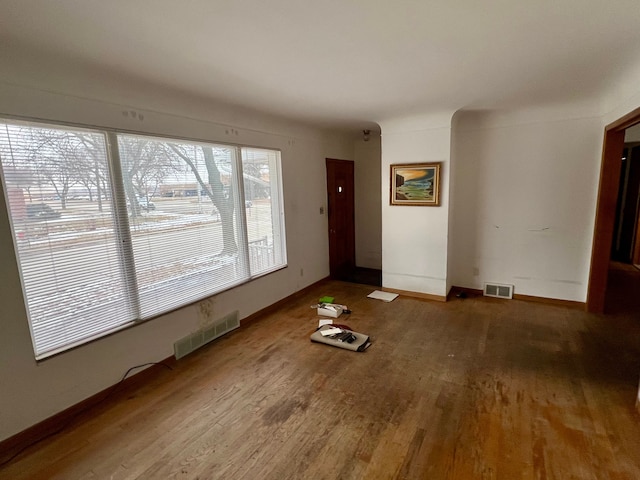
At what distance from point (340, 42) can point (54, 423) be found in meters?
3.12

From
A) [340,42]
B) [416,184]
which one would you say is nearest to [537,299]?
[416,184]

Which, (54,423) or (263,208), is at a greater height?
(263,208)

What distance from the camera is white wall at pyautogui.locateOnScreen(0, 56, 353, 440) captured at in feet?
6.48

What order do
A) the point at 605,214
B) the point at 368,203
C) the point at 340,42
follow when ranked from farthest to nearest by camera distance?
the point at 368,203
the point at 605,214
the point at 340,42

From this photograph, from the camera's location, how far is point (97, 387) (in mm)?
2412

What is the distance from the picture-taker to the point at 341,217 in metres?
5.54

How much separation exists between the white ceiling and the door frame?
0.79m

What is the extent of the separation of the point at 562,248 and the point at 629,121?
1.61 meters

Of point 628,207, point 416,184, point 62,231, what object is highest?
point 416,184

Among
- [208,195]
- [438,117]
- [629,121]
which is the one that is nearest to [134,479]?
[208,195]

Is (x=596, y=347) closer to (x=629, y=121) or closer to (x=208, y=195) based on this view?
(x=629, y=121)

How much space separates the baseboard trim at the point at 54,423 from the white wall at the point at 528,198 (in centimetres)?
399

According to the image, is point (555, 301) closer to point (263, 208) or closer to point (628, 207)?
point (628, 207)

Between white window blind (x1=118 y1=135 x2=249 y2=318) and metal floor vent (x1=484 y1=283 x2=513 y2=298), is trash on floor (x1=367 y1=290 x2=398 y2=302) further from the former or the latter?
white window blind (x1=118 y1=135 x2=249 y2=318)
